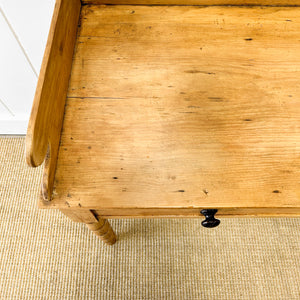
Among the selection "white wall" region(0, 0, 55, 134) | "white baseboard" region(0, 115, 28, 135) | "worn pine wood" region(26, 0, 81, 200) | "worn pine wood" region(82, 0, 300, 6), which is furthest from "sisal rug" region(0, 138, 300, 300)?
"worn pine wood" region(82, 0, 300, 6)

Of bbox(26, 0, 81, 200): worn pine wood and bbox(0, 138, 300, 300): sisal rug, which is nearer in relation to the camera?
bbox(26, 0, 81, 200): worn pine wood

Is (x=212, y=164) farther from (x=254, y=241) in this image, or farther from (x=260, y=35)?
(x=254, y=241)

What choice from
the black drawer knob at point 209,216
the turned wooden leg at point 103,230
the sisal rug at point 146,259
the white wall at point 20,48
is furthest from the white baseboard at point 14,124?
the black drawer knob at point 209,216

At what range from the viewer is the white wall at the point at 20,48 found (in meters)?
0.78

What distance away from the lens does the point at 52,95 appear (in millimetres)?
592

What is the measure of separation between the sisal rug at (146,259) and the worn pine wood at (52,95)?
0.69m

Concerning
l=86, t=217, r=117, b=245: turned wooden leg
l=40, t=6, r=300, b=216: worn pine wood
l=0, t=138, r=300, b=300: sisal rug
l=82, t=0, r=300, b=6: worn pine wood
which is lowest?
l=0, t=138, r=300, b=300: sisal rug

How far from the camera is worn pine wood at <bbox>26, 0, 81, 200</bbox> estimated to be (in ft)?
1.70

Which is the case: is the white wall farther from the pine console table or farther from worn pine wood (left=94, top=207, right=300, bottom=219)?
worn pine wood (left=94, top=207, right=300, bottom=219)

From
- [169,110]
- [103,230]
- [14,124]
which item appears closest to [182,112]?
[169,110]

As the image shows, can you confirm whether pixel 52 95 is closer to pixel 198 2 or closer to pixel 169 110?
pixel 169 110

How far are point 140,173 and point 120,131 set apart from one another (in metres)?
0.11

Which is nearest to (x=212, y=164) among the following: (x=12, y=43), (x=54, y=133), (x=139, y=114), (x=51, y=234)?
(x=139, y=114)

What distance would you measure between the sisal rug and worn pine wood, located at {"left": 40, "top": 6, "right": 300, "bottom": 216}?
1.70ft
